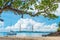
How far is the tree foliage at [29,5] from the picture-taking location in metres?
2.16

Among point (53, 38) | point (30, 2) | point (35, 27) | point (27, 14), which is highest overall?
point (30, 2)

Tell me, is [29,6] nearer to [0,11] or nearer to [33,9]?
[33,9]

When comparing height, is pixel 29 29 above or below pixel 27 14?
below

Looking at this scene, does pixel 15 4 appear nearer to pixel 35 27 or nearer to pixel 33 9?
pixel 33 9

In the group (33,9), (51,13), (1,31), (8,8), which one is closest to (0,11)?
(8,8)

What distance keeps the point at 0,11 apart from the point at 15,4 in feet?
0.63

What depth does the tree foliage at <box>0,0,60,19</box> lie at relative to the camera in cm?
216

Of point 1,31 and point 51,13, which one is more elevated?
point 51,13

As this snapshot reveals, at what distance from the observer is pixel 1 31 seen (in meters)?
2.17

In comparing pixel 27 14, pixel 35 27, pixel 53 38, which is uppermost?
pixel 27 14

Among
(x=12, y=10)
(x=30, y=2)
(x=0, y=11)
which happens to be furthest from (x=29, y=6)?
(x=0, y=11)

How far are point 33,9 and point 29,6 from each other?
6cm

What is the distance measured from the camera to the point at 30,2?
2176 millimetres

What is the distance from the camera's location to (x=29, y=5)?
218 centimetres
